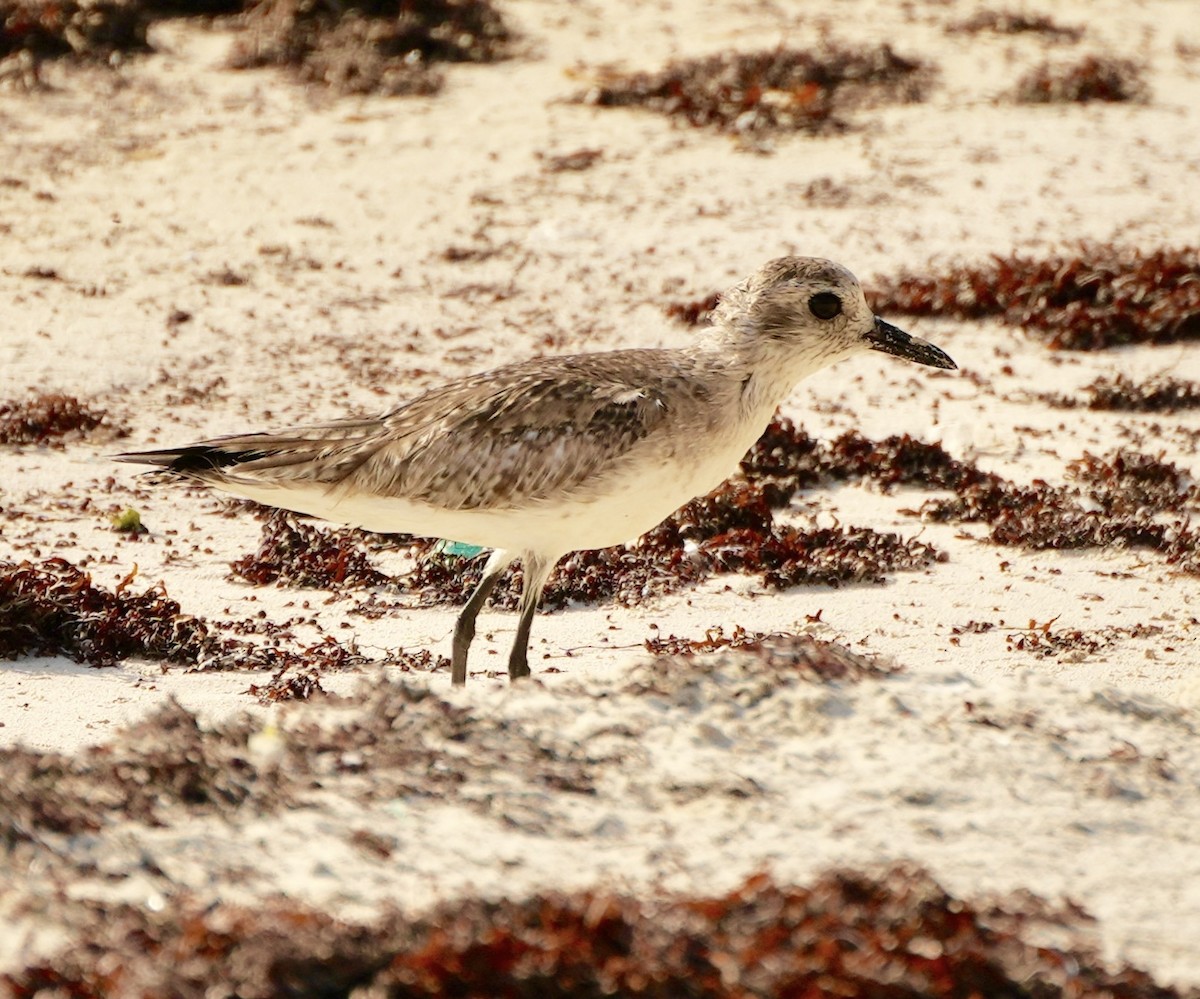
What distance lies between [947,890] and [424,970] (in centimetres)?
119

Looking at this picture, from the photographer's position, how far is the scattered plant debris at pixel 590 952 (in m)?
3.60

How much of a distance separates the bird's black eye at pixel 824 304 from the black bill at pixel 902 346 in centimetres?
22

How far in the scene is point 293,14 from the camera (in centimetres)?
1373

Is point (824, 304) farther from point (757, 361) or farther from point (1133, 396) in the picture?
point (1133, 396)

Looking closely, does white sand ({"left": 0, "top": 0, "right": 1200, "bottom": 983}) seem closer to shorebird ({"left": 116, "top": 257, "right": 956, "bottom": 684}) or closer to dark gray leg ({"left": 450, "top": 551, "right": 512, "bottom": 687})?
dark gray leg ({"left": 450, "top": 551, "right": 512, "bottom": 687})

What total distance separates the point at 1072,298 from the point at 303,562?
16.4ft

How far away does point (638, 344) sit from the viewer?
1006 cm

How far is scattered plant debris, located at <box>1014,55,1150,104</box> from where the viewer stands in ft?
43.0

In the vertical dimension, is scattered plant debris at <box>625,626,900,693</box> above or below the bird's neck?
below

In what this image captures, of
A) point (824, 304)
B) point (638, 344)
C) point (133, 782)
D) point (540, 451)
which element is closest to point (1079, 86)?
point (638, 344)

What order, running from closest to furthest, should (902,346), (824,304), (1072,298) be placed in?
(824,304) → (902,346) → (1072,298)

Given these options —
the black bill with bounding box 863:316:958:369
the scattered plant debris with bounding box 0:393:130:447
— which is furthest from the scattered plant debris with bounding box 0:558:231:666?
the black bill with bounding box 863:316:958:369

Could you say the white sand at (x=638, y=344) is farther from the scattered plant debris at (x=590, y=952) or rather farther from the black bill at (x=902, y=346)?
the black bill at (x=902, y=346)

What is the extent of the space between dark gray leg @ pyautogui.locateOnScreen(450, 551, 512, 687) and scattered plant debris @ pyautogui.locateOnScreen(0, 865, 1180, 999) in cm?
246
